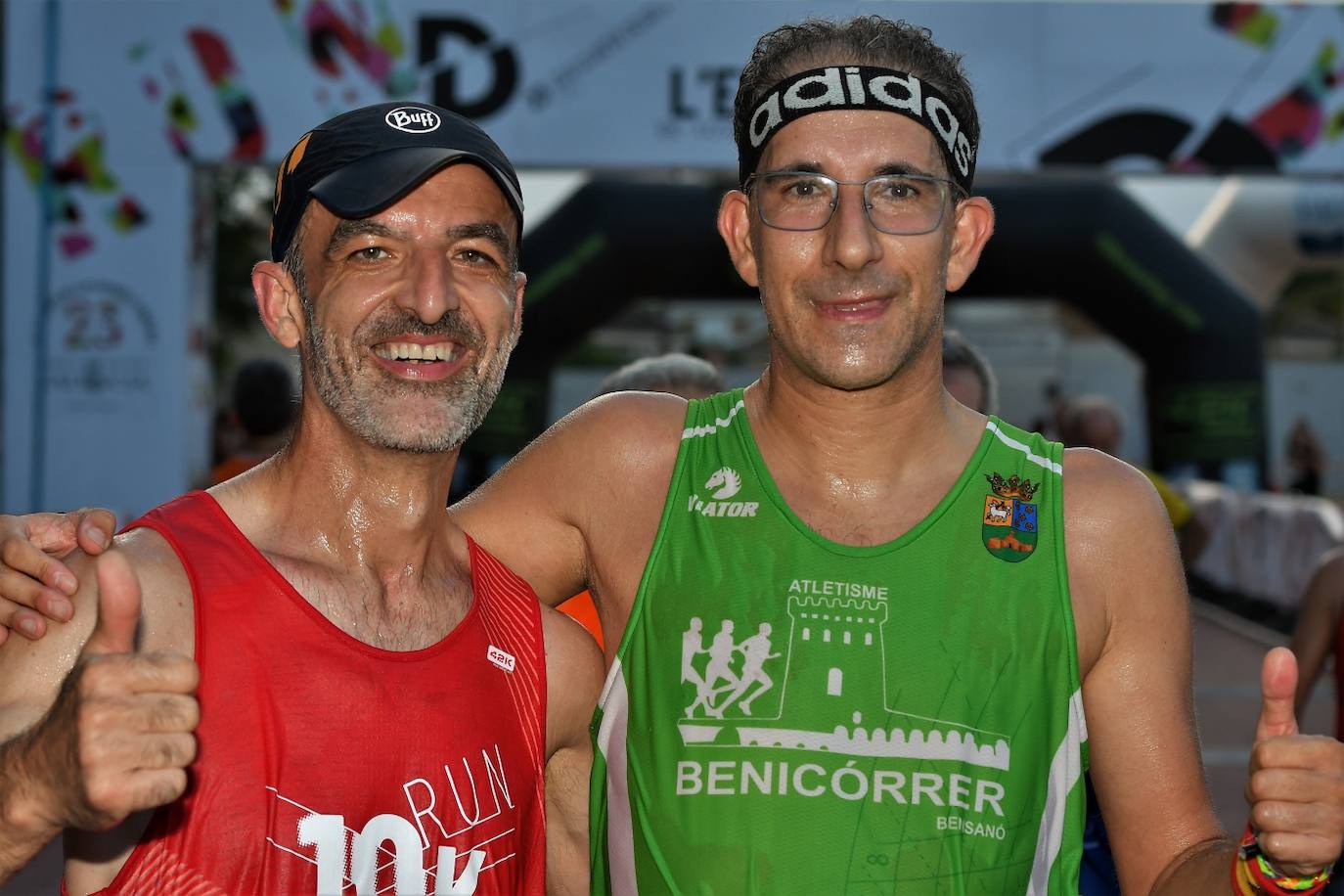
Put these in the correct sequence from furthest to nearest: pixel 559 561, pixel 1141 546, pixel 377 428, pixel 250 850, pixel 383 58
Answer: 1. pixel 383 58
2. pixel 559 561
3. pixel 1141 546
4. pixel 377 428
5. pixel 250 850

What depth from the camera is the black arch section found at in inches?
478

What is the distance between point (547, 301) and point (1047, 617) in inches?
406

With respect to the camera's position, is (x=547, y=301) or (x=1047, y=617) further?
(x=547, y=301)

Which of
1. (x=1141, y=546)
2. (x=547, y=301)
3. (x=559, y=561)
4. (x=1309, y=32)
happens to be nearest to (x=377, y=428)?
(x=559, y=561)

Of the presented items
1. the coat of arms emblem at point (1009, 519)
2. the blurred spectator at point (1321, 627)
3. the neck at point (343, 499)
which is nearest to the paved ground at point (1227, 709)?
the blurred spectator at point (1321, 627)

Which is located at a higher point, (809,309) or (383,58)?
(383,58)

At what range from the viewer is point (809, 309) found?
2.28 m

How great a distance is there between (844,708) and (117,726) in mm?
1062

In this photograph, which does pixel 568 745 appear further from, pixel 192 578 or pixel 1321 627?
pixel 1321 627

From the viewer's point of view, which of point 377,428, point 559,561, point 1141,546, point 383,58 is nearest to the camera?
point 377,428

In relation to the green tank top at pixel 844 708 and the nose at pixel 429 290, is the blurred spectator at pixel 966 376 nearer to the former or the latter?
the green tank top at pixel 844 708

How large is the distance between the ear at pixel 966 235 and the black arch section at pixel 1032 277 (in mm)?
9527

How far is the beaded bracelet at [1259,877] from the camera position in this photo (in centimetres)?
189

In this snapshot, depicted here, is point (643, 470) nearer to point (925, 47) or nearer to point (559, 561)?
point (559, 561)
